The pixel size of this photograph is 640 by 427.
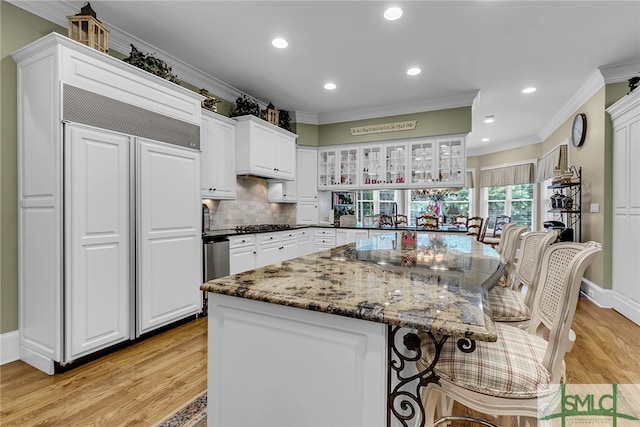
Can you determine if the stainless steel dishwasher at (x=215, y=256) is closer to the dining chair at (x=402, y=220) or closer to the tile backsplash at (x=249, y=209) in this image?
the tile backsplash at (x=249, y=209)

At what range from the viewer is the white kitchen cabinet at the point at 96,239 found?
215 centimetres

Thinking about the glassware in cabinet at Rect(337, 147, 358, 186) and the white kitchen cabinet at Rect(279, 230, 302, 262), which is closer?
the white kitchen cabinet at Rect(279, 230, 302, 262)

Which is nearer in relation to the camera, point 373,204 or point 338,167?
point 338,167

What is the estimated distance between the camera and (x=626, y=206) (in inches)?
134

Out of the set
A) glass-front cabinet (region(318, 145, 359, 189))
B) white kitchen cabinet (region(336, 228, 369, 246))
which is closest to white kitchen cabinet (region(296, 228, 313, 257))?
white kitchen cabinet (region(336, 228, 369, 246))

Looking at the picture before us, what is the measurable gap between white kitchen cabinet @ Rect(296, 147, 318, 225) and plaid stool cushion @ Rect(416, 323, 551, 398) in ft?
14.7

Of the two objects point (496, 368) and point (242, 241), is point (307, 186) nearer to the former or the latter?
point (242, 241)

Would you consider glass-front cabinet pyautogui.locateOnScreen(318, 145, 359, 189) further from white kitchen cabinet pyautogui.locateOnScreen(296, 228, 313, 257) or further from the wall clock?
the wall clock

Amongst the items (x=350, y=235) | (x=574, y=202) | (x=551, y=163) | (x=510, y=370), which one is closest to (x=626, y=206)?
(x=574, y=202)

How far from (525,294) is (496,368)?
1.09 metres

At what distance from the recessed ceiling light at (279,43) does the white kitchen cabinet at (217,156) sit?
1.14m

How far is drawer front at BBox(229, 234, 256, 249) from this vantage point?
3.64 metres

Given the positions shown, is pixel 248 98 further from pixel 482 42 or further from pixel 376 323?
pixel 376 323
